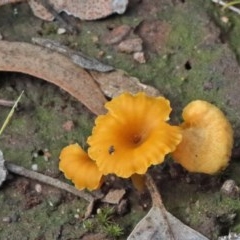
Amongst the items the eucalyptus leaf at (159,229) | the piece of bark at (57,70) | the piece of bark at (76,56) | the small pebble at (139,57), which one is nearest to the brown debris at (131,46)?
the small pebble at (139,57)

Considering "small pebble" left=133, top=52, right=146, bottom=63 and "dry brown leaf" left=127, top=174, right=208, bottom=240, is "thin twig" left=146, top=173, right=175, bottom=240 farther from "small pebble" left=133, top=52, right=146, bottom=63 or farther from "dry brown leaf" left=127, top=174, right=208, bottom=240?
"small pebble" left=133, top=52, right=146, bottom=63

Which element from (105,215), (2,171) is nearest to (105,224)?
(105,215)

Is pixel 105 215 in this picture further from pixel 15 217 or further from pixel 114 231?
pixel 15 217

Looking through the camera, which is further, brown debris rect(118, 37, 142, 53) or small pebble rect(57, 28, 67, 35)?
small pebble rect(57, 28, 67, 35)

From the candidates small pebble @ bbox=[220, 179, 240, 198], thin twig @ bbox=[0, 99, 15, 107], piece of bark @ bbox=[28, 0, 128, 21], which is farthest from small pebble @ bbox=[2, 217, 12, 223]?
piece of bark @ bbox=[28, 0, 128, 21]

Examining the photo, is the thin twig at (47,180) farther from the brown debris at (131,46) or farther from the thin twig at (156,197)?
the brown debris at (131,46)

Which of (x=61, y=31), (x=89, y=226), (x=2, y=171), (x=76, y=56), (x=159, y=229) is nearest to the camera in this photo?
(x=159, y=229)

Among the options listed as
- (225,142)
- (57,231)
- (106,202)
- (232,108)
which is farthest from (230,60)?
(57,231)

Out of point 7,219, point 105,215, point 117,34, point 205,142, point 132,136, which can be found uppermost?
point 205,142
